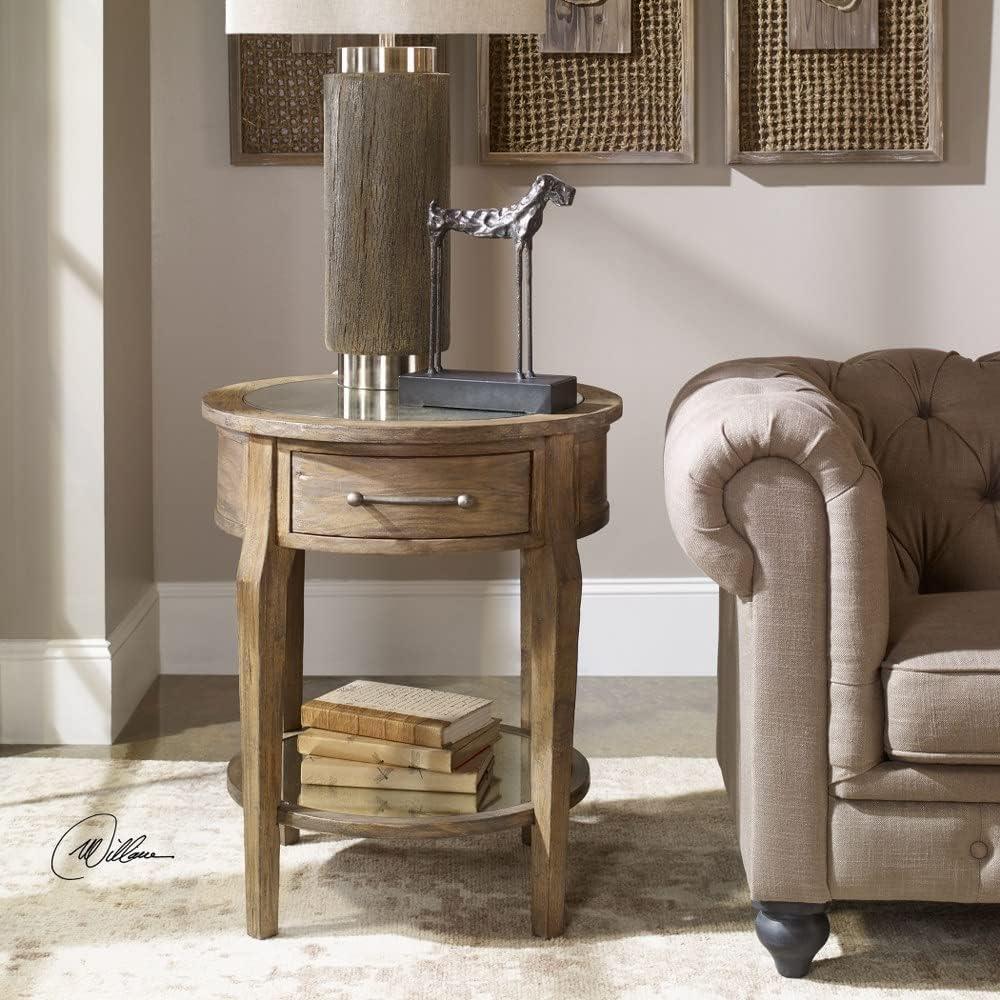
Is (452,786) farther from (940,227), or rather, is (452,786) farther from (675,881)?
(940,227)

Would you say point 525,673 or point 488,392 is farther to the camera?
point 525,673

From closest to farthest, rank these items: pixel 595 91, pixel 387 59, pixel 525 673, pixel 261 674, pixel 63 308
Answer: pixel 261 674 → pixel 387 59 → pixel 525 673 → pixel 63 308 → pixel 595 91

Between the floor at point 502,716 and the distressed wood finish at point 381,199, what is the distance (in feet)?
3.28

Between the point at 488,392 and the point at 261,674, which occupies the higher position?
the point at 488,392

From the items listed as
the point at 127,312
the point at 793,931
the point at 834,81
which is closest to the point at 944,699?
the point at 793,931

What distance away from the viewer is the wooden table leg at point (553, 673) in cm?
185

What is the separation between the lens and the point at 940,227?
2.99 m

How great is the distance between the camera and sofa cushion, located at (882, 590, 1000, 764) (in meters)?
1.69

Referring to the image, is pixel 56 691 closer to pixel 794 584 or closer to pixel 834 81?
pixel 794 584

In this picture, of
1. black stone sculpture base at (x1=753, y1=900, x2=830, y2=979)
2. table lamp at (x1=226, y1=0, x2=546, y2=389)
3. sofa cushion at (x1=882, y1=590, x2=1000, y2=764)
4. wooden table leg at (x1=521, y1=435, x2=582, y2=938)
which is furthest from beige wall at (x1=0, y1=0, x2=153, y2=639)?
sofa cushion at (x1=882, y1=590, x2=1000, y2=764)

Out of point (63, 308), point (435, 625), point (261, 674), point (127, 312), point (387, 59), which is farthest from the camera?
point (435, 625)

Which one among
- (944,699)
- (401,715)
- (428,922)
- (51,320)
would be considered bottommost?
(428,922)

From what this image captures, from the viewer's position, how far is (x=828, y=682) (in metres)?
1.73

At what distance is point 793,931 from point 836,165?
1.75 m
